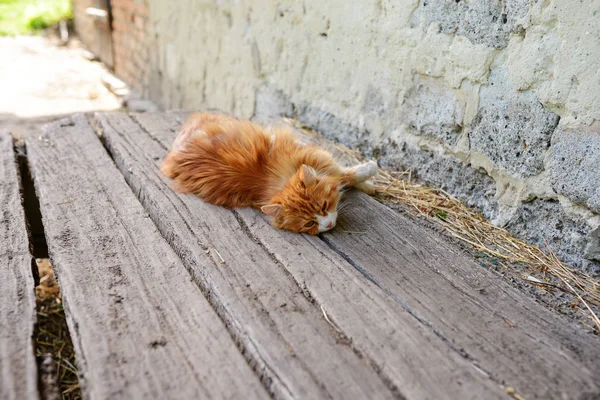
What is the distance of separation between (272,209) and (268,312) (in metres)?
0.63

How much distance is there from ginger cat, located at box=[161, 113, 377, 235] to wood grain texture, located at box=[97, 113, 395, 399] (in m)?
0.10

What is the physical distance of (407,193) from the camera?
2.41m

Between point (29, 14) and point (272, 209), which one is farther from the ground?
point (272, 209)

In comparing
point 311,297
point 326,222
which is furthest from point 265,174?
point 311,297

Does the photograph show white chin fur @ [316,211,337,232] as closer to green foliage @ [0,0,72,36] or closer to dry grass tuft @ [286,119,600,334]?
dry grass tuft @ [286,119,600,334]

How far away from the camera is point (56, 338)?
8.82ft

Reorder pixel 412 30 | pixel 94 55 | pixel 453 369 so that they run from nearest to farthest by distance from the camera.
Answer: pixel 453 369 → pixel 412 30 → pixel 94 55

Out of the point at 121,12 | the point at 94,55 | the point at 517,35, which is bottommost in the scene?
the point at 94,55

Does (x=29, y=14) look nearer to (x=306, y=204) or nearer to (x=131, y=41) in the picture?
(x=131, y=41)

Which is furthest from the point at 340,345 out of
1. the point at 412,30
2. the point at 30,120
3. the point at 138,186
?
the point at 30,120

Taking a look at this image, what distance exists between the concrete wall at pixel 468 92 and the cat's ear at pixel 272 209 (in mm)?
907

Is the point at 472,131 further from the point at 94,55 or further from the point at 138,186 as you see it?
the point at 94,55

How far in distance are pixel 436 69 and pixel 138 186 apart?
156cm

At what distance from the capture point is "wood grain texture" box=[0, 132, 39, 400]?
47.3 inches
